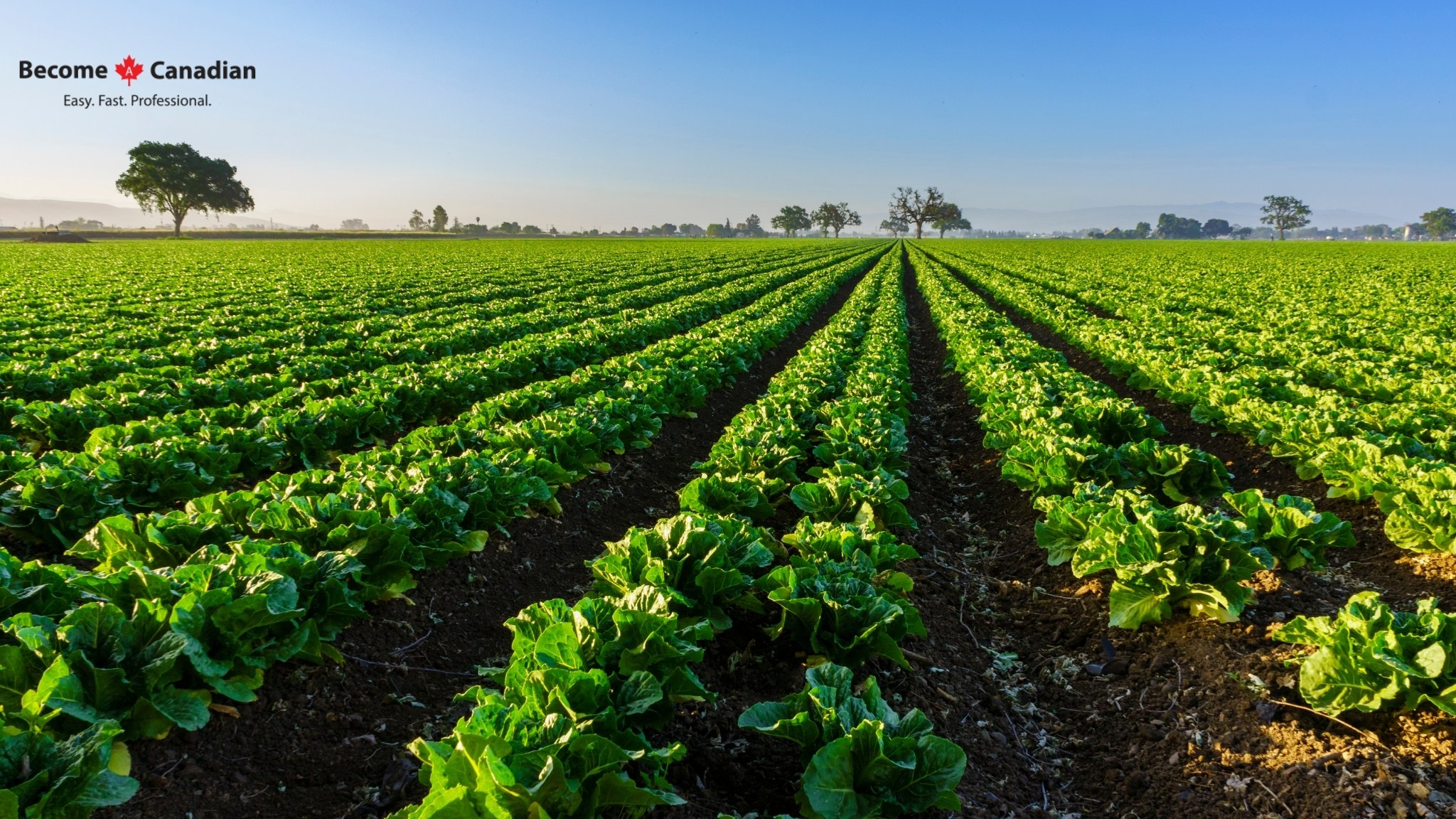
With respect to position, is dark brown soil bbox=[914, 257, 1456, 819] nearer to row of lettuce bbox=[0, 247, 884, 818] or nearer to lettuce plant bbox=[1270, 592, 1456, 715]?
lettuce plant bbox=[1270, 592, 1456, 715]

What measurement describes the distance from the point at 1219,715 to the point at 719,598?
3119 mm

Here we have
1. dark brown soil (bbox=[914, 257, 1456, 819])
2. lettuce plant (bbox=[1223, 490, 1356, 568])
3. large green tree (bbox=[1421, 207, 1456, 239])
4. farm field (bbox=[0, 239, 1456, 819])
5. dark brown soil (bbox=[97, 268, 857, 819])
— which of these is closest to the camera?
farm field (bbox=[0, 239, 1456, 819])

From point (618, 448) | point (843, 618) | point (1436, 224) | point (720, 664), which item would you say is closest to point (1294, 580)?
point (843, 618)

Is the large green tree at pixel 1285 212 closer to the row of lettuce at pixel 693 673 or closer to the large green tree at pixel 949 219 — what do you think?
the large green tree at pixel 949 219

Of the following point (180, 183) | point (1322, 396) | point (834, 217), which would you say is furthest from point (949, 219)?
point (1322, 396)

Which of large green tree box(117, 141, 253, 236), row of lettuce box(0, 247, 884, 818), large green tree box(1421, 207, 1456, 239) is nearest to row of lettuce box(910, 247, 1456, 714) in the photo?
row of lettuce box(0, 247, 884, 818)

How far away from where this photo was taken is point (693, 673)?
4.46m

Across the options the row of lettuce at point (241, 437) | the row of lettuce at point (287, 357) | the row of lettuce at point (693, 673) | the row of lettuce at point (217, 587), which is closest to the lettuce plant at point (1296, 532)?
the row of lettuce at point (693, 673)

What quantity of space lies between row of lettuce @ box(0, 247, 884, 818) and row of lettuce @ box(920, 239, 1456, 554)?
7.79 metres

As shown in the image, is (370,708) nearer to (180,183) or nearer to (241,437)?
(241,437)

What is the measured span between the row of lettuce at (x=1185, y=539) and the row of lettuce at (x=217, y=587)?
15.6 feet

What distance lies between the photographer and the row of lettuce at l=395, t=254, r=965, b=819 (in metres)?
2.83

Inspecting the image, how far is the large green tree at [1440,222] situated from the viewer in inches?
6176

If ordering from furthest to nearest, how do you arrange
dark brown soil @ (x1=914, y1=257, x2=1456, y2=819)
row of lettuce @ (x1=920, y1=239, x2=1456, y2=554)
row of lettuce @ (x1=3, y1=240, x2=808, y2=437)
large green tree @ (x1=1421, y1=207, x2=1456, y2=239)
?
1. large green tree @ (x1=1421, y1=207, x2=1456, y2=239)
2. row of lettuce @ (x1=3, y1=240, x2=808, y2=437)
3. row of lettuce @ (x1=920, y1=239, x2=1456, y2=554)
4. dark brown soil @ (x1=914, y1=257, x2=1456, y2=819)
